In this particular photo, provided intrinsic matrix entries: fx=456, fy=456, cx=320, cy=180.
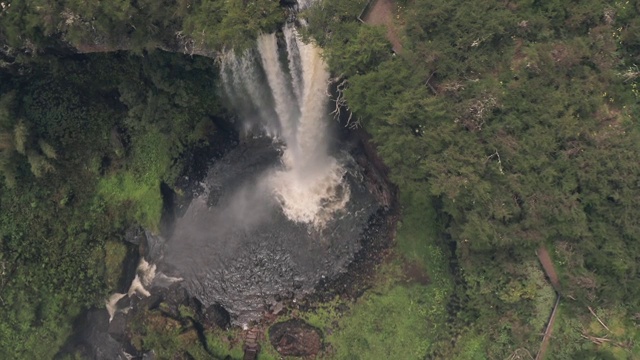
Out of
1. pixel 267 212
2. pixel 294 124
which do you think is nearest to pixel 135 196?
pixel 267 212

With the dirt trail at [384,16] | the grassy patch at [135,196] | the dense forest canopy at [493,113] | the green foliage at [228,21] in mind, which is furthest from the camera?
the grassy patch at [135,196]

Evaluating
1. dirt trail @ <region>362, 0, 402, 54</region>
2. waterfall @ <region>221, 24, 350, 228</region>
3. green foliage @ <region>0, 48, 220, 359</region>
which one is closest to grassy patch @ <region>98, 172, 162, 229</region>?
green foliage @ <region>0, 48, 220, 359</region>

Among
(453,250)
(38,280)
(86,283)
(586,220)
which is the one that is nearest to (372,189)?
(453,250)

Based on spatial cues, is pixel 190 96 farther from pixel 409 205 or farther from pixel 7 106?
pixel 409 205

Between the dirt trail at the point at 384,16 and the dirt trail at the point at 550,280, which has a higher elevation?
the dirt trail at the point at 384,16

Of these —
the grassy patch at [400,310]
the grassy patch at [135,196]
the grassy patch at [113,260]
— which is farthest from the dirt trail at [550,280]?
the grassy patch at [113,260]

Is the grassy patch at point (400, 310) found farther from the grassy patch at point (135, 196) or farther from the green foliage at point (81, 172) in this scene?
the green foliage at point (81, 172)

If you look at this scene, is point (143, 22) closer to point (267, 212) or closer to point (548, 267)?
point (267, 212)
